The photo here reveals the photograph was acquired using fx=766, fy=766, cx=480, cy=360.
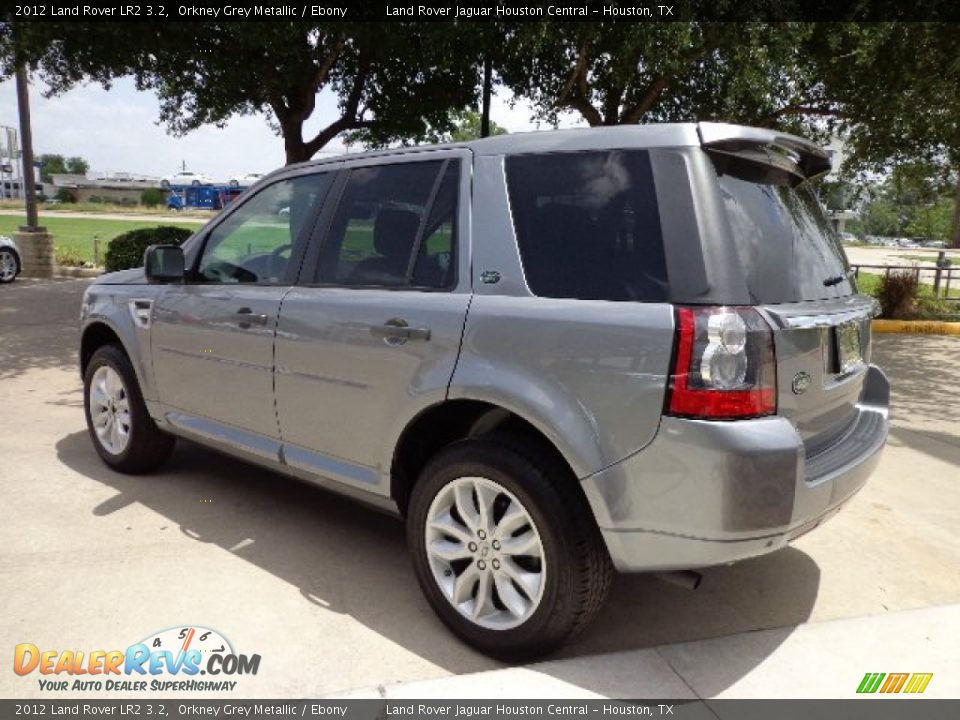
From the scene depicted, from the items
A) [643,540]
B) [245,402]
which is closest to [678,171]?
[643,540]

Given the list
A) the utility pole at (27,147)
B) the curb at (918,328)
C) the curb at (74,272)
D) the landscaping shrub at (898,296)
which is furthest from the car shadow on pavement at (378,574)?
the utility pole at (27,147)

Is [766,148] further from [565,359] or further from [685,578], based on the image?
[685,578]

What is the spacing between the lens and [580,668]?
2.63m

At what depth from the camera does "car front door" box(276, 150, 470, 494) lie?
9.60 feet

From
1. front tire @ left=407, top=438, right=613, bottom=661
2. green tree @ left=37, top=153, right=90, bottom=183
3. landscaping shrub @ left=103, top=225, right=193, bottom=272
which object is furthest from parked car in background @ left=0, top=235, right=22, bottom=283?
green tree @ left=37, top=153, right=90, bottom=183

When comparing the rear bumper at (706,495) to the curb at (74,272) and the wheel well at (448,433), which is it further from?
the curb at (74,272)

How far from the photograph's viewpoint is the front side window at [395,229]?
9.95 feet

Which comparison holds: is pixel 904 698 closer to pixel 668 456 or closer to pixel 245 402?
pixel 668 456

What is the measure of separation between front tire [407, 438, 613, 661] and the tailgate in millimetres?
766

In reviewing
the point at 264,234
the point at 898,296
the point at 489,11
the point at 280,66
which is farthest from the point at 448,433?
the point at 898,296

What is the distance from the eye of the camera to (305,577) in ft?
11.1

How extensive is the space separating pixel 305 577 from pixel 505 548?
113 cm

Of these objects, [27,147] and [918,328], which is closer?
[918,328]

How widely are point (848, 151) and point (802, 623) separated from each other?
11016 millimetres
